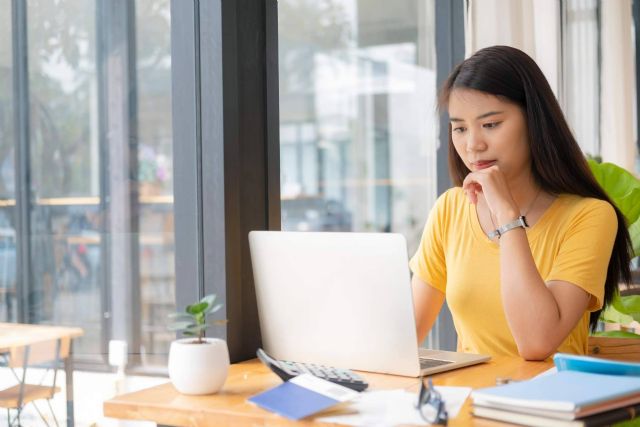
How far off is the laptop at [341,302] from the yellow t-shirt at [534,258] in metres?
0.29

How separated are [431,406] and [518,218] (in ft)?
2.26

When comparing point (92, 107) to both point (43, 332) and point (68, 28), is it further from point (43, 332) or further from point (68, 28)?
point (43, 332)

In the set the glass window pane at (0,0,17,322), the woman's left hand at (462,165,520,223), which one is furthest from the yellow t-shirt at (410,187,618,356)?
the glass window pane at (0,0,17,322)

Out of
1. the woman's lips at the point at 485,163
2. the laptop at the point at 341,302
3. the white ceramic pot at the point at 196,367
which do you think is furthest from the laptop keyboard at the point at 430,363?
the woman's lips at the point at 485,163

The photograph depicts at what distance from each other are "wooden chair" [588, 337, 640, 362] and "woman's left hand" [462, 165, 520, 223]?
446mm

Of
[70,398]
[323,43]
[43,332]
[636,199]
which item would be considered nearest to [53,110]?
[43,332]

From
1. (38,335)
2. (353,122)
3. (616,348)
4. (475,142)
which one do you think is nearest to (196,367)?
(38,335)

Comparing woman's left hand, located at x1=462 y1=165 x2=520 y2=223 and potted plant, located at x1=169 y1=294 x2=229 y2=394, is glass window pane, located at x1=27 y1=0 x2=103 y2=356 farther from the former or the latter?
woman's left hand, located at x1=462 y1=165 x2=520 y2=223

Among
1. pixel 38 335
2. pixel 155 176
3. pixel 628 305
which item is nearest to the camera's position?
pixel 38 335

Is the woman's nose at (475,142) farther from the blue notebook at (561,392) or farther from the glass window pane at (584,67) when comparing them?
the glass window pane at (584,67)

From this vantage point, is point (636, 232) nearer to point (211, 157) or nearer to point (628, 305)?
point (628, 305)

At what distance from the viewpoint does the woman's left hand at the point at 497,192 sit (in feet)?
5.73

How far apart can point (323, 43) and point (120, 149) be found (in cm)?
580

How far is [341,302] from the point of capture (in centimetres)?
146
